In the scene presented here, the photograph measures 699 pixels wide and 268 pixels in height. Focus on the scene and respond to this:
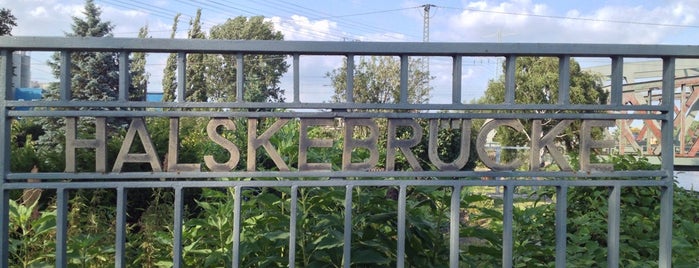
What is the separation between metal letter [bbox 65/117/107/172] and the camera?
2.08m

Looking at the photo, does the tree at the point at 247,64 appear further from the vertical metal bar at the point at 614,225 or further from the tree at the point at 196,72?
the vertical metal bar at the point at 614,225

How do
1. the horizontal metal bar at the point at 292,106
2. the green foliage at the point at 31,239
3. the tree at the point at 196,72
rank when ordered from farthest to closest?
1. the tree at the point at 196,72
2. the green foliage at the point at 31,239
3. the horizontal metal bar at the point at 292,106

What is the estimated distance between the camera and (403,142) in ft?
7.07

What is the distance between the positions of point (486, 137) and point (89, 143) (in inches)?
60.6

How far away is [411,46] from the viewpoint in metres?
2.14

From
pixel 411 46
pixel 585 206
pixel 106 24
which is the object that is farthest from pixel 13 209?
pixel 106 24

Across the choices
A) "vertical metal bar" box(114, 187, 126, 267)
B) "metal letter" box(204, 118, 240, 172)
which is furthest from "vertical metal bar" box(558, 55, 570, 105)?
"vertical metal bar" box(114, 187, 126, 267)

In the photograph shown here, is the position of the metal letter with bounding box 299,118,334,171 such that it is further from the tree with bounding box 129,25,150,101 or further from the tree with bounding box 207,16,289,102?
the tree with bounding box 207,16,289,102

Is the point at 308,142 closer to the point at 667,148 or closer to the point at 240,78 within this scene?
the point at 240,78

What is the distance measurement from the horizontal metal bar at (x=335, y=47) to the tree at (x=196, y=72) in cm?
2248

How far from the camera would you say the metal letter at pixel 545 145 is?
2.19m

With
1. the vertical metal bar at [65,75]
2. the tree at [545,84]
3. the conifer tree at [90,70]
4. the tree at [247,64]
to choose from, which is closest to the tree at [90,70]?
the conifer tree at [90,70]

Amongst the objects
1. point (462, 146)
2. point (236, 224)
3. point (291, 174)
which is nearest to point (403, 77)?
point (462, 146)

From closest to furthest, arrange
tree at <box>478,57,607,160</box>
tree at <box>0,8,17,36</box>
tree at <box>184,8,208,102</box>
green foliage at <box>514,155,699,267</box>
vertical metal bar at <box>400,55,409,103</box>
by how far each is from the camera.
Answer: vertical metal bar at <box>400,55,409,103</box> → green foliage at <box>514,155,699,267</box> → tree at <box>0,8,17,36</box> → tree at <box>478,57,607,160</box> → tree at <box>184,8,208,102</box>
